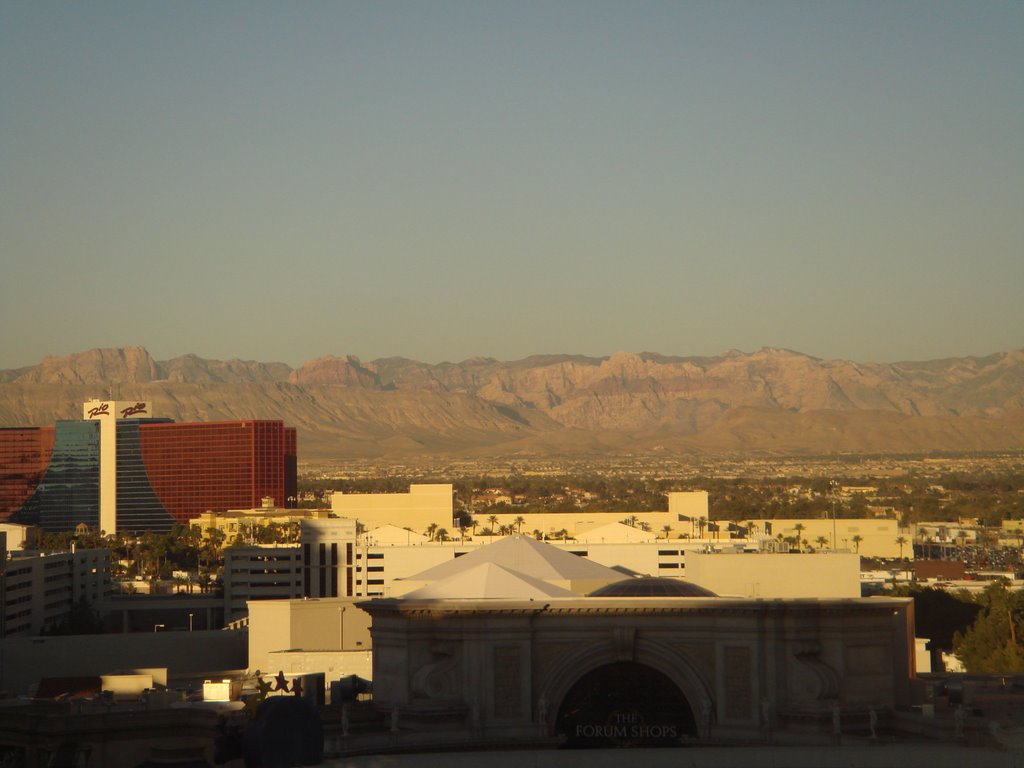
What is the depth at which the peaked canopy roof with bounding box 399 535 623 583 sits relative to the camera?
218 ft

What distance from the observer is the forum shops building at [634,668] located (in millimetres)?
43531

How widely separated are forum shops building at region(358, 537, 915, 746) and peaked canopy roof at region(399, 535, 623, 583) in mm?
20545

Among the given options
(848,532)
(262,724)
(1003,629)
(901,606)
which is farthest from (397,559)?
(262,724)

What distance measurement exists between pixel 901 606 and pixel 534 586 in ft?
38.3

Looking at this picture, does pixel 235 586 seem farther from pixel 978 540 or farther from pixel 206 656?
pixel 978 540

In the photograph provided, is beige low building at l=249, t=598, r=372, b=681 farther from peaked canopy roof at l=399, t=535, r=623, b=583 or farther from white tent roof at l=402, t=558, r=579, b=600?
white tent roof at l=402, t=558, r=579, b=600

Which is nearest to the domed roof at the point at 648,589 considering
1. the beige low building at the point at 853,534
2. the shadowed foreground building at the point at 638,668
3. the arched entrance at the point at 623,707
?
the shadowed foreground building at the point at 638,668

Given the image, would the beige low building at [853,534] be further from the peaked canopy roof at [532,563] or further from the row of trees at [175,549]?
the peaked canopy roof at [532,563]

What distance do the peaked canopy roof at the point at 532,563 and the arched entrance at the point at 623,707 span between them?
2063cm

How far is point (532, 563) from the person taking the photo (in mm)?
68312

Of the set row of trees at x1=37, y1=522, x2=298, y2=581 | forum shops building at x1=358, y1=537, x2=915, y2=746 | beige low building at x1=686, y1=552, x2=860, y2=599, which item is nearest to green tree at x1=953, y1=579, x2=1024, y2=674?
beige low building at x1=686, y1=552, x2=860, y2=599

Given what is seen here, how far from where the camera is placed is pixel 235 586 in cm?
14262

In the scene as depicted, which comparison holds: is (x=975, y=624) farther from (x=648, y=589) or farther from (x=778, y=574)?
(x=648, y=589)

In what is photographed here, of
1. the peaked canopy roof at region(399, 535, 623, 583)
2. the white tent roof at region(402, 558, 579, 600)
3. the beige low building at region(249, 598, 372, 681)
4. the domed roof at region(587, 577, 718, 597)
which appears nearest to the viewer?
the domed roof at region(587, 577, 718, 597)
